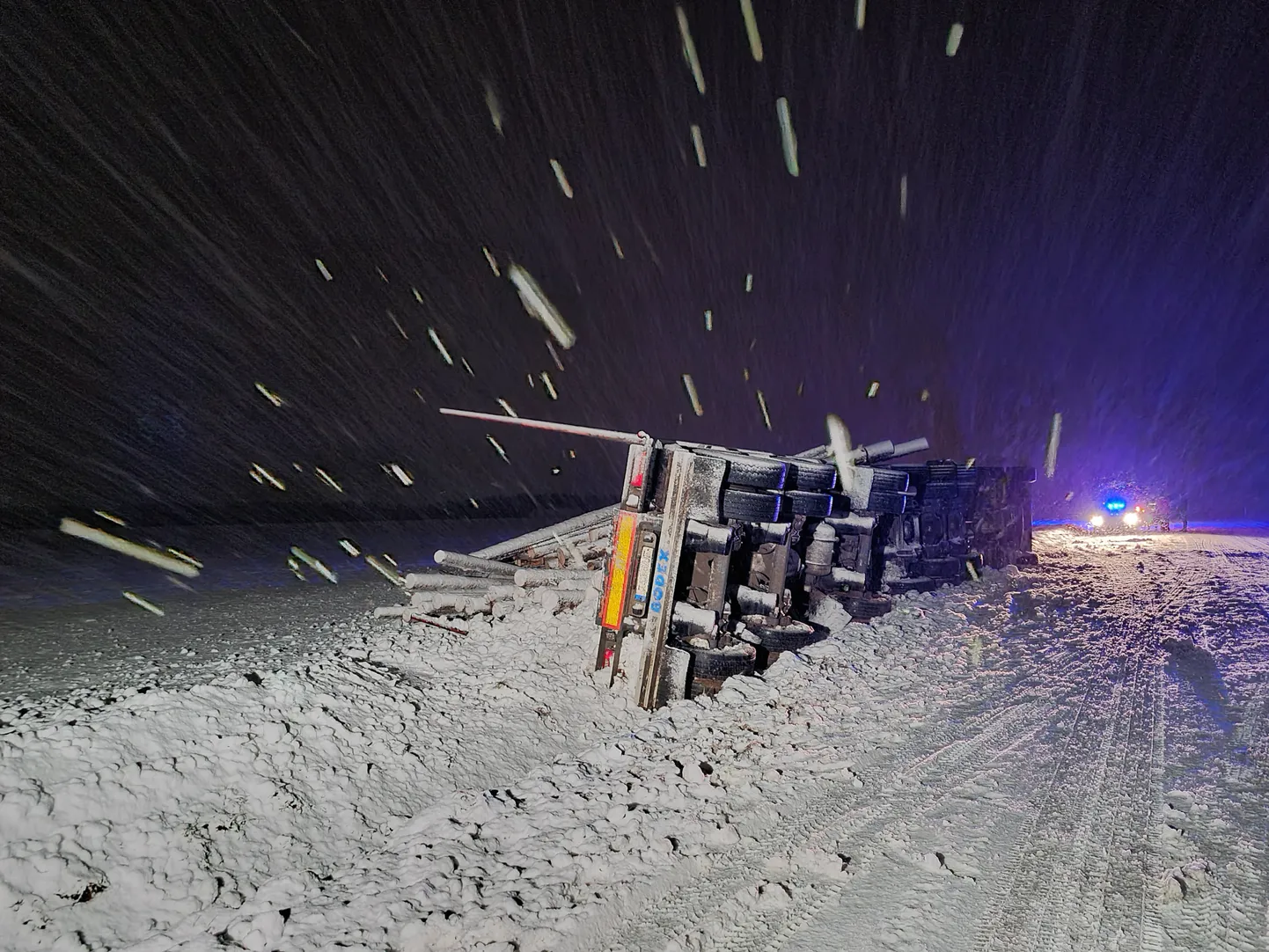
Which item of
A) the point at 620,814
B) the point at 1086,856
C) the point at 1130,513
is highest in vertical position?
the point at 1130,513

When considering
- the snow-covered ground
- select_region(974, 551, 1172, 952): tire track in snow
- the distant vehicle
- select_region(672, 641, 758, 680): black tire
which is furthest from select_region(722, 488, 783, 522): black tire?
the distant vehicle

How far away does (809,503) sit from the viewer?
25.5ft

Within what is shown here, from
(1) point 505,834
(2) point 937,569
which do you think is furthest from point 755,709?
(2) point 937,569

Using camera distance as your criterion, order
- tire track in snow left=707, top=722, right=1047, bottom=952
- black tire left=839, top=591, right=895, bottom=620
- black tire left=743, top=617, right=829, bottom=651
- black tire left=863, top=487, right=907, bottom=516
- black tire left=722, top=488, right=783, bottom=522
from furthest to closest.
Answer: black tire left=863, top=487, right=907, bottom=516 < black tire left=839, top=591, right=895, bottom=620 < black tire left=743, top=617, right=829, bottom=651 < black tire left=722, top=488, right=783, bottom=522 < tire track in snow left=707, top=722, right=1047, bottom=952

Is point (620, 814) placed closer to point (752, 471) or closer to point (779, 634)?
point (779, 634)

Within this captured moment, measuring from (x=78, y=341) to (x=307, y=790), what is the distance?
79.2 ft

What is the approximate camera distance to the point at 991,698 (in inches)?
237

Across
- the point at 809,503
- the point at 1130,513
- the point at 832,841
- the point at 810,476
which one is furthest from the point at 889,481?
the point at 1130,513

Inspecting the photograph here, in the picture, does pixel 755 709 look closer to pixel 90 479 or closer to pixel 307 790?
pixel 307 790

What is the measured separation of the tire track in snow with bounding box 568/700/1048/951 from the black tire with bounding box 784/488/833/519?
9.60ft

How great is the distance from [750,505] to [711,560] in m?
0.71

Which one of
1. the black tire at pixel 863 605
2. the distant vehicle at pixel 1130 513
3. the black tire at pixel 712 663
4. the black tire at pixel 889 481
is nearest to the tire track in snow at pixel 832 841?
the black tire at pixel 712 663

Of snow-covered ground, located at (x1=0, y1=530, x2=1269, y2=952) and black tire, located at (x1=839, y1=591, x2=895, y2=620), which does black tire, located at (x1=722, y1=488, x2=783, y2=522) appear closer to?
snow-covered ground, located at (x1=0, y1=530, x2=1269, y2=952)

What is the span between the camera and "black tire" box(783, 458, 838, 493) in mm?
7492
